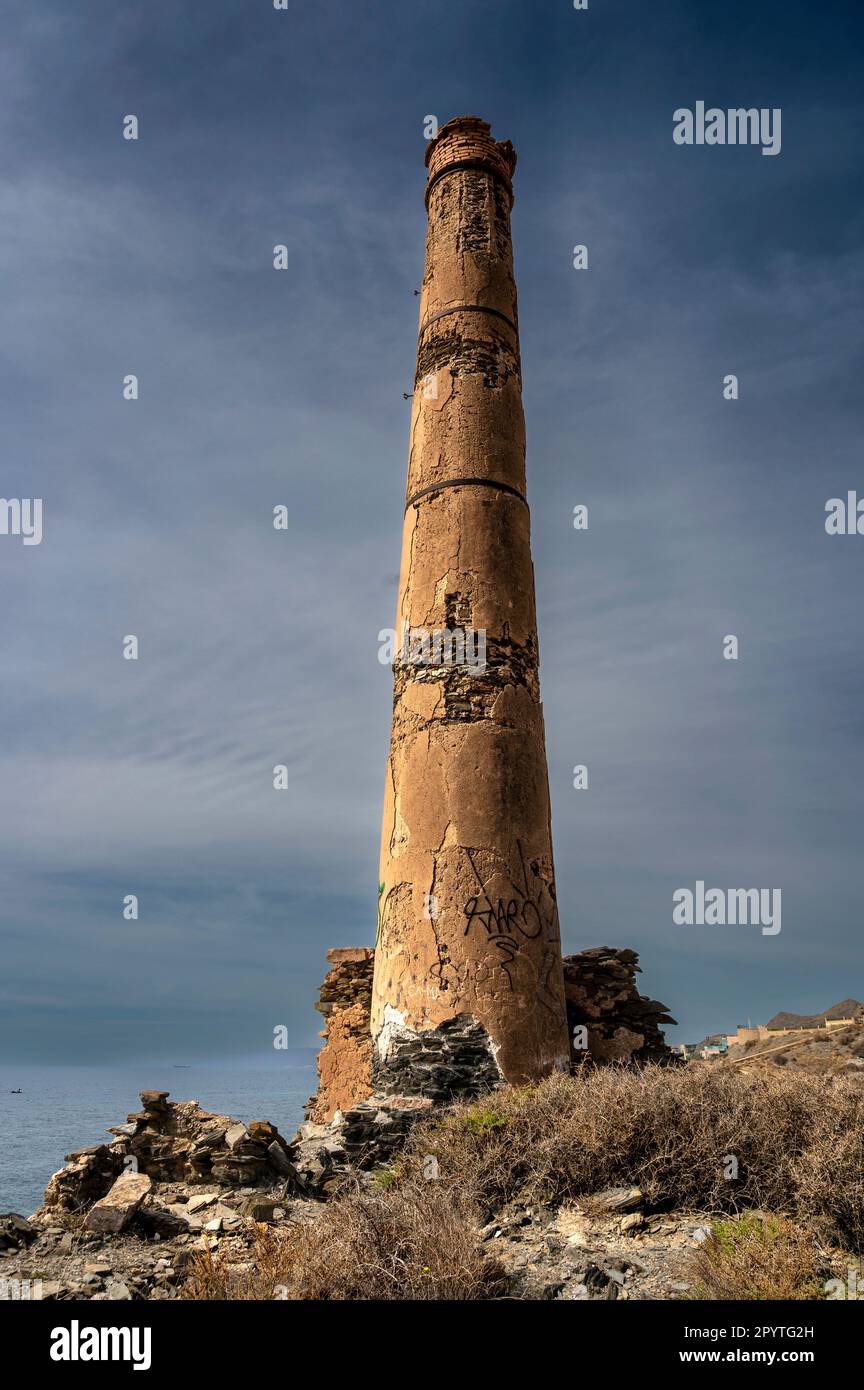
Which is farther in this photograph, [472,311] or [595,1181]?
[472,311]

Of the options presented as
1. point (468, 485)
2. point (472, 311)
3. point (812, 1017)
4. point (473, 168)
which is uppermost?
point (473, 168)

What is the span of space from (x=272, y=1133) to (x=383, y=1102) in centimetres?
105

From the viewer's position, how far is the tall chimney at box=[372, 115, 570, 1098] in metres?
8.98

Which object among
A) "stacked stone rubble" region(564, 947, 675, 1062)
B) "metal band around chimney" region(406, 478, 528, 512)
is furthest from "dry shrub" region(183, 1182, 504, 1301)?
"metal band around chimney" region(406, 478, 528, 512)

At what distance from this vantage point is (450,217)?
40.6 feet

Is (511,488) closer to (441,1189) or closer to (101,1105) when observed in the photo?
(441,1189)

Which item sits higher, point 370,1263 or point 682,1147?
point 682,1147

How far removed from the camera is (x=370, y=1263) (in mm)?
4836

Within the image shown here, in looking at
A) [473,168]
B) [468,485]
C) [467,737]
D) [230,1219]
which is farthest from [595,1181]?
[473,168]

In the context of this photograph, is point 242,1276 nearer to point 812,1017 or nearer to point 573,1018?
point 573,1018

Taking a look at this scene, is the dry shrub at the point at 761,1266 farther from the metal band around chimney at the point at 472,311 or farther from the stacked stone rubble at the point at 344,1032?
the metal band around chimney at the point at 472,311

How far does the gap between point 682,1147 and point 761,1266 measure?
1604mm

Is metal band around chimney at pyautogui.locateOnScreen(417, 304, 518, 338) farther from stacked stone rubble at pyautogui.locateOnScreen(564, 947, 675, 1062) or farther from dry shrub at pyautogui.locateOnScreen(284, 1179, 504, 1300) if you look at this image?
dry shrub at pyautogui.locateOnScreen(284, 1179, 504, 1300)
